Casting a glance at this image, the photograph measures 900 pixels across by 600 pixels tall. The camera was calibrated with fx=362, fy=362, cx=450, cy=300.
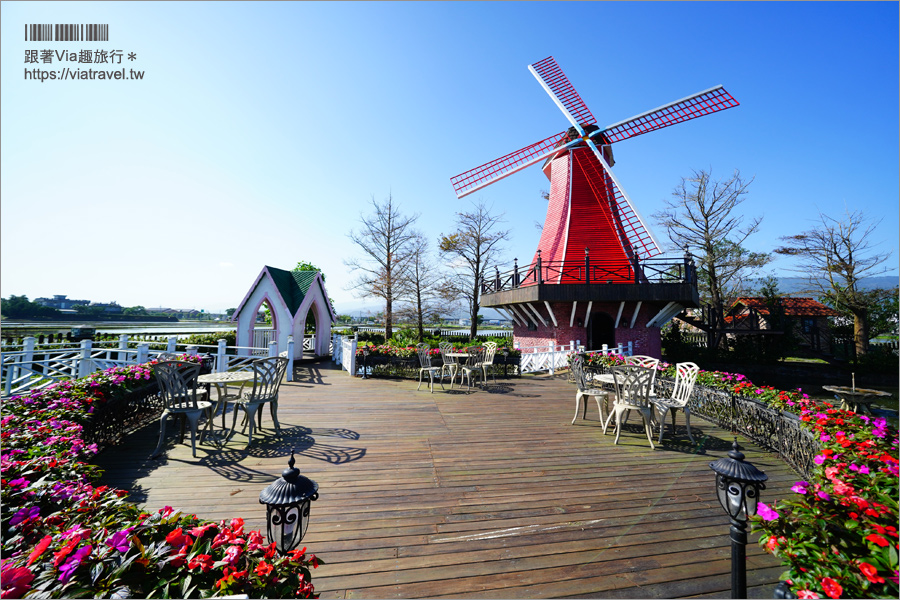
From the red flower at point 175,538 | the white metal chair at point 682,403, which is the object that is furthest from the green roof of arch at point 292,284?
the red flower at point 175,538

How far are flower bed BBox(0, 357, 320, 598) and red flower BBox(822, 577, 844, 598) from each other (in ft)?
7.27

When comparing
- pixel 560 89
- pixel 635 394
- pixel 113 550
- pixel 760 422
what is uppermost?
pixel 560 89

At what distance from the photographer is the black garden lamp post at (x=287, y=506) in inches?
76.6

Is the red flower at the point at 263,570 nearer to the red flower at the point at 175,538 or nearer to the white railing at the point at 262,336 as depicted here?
the red flower at the point at 175,538

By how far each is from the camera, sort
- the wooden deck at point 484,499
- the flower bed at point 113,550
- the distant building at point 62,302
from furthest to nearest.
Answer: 1. the distant building at point 62,302
2. the wooden deck at point 484,499
3. the flower bed at point 113,550

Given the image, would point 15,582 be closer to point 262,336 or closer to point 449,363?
point 449,363

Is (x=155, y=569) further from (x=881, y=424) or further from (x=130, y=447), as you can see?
(x=881, y=424)

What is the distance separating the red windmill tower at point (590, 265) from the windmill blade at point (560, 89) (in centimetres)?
8

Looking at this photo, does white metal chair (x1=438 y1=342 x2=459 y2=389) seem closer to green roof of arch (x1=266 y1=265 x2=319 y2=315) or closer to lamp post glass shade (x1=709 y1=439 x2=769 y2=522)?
green roof of arch (x1=266 y1=265 x2=319 y2=315)

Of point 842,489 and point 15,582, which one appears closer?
point 15,582

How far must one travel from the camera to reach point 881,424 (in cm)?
315

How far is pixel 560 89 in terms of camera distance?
18234mm

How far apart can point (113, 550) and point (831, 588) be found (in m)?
3.12

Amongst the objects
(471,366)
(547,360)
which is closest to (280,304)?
(471,366)
